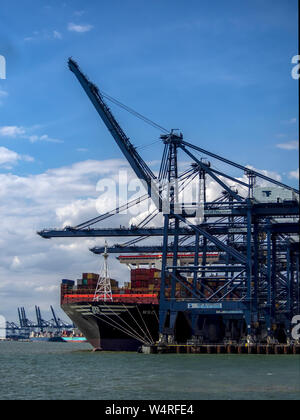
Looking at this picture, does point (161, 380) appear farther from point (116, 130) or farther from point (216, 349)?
point (116, 130)

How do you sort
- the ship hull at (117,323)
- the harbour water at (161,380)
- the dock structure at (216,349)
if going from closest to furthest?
the harbour water at (161,380) < the dock structure at (216,349) < the ship hull at (117,323)

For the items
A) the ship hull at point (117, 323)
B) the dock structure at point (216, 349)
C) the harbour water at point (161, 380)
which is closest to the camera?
the harbour water at point (161, 380)

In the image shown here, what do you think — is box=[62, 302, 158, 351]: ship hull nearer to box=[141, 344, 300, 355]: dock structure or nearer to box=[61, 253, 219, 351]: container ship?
box=[61, 253, 219, 351]: container ship

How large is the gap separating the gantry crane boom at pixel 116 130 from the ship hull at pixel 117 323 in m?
11.3

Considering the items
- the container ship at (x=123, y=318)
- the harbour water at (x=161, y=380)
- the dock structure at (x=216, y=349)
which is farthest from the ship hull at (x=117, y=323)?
the harbour water at (x=161, y=380)

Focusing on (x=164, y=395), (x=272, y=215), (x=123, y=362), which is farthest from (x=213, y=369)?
(x=272, y=215)

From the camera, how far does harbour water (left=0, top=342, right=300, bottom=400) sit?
2989cm

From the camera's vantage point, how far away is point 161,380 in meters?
35.1

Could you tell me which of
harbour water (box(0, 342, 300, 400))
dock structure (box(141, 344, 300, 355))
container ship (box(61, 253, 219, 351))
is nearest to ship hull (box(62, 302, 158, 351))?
container ship (box(61, 253, 219, 351))

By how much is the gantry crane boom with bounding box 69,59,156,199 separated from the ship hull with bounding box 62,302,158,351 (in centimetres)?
1129

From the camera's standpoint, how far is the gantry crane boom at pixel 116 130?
62.8 metres

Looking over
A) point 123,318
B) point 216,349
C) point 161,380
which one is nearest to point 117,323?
point 123,318

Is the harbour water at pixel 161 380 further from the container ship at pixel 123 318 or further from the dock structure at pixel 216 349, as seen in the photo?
the container ship at pixel 123 318

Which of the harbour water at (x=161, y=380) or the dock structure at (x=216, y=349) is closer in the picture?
the harbour water at (x=161, y=380)
